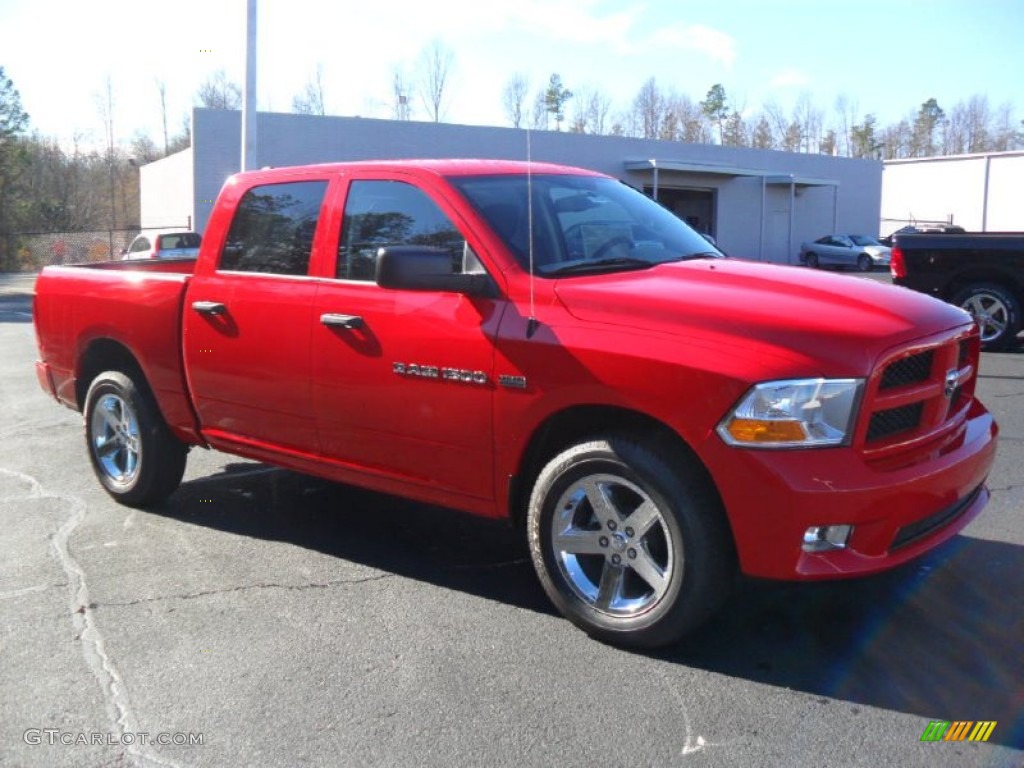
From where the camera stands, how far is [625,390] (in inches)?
149

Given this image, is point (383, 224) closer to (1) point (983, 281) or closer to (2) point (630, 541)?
(2) point (630, 541)

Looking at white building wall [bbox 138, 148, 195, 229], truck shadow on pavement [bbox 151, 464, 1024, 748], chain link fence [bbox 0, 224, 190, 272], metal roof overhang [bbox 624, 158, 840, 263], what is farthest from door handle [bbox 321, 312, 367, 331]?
metal roof overhang [bbox 624, 158, 840, 263]

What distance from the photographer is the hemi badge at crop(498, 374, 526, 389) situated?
407 centimetres

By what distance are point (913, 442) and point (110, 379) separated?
447 cm

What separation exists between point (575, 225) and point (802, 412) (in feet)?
5.41

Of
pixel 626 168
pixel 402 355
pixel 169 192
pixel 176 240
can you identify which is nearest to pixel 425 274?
pixel 402 355

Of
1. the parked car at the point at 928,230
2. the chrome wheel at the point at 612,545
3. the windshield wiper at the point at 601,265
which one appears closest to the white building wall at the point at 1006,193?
the parked car at the point at 928,230

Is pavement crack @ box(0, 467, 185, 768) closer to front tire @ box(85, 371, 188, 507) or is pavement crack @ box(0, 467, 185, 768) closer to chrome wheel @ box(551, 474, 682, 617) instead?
front tire @ box(85, 371, 188, 507)

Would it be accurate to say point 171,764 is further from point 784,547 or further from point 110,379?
point 110,379

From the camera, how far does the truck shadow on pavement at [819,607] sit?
3.67 m

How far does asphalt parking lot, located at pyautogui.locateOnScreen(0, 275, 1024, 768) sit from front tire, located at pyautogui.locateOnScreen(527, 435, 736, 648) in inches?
7.0

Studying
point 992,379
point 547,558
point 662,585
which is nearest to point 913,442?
point 662,585

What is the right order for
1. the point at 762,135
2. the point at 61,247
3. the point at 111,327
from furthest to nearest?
the point at 762,135, the point at 61,247, the point at 111,327

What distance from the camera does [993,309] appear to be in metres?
12.5
